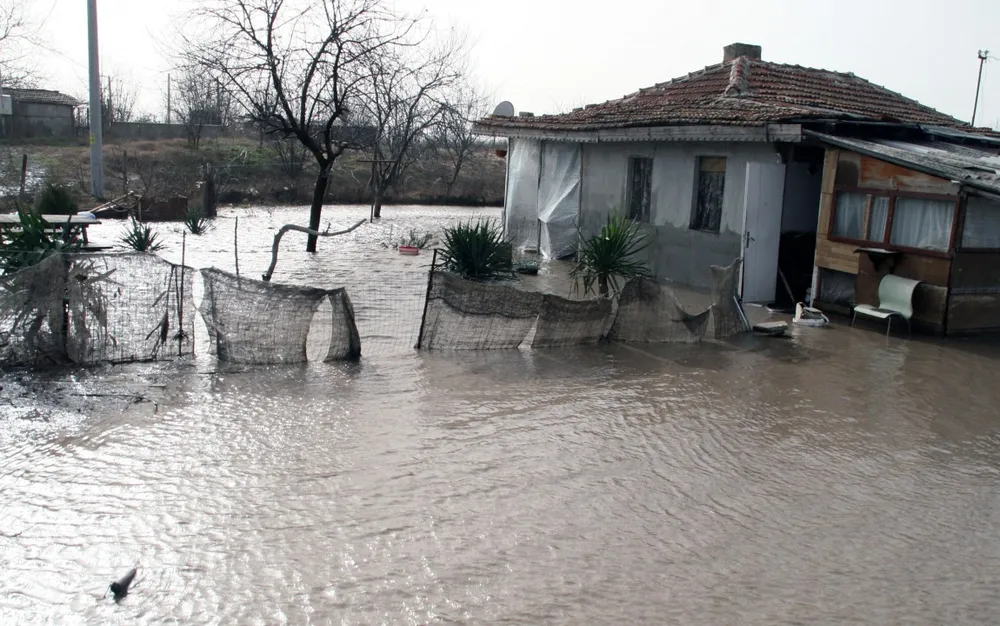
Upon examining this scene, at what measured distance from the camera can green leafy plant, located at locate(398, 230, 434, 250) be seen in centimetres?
1979

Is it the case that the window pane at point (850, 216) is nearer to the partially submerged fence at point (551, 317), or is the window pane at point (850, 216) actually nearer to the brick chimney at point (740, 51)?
the partially submerged fence at point (551, 317)

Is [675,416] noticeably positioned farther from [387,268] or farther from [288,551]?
[387,268]

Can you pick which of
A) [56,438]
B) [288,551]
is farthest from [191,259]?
[288,551]

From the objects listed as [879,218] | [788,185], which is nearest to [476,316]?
[879,218]

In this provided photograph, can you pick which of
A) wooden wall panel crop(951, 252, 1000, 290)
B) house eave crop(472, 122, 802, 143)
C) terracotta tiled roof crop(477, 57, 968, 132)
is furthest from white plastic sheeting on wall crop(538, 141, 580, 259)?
wooden wall panel crop(951, 252, 1000, 290)

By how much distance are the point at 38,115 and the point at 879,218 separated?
1550 inches

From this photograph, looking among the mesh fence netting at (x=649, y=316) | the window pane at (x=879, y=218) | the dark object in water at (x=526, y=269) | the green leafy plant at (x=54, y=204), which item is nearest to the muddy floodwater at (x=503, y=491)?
the mesh fence netting at (x=649, y=316)

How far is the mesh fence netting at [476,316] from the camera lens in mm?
9367

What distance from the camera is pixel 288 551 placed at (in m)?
5.03

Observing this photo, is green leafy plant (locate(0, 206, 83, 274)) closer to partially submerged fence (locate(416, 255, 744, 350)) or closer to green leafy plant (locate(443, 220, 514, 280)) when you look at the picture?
partially submerged fence (locate(416, 255, 744, 350))

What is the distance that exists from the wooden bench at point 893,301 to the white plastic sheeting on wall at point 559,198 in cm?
746

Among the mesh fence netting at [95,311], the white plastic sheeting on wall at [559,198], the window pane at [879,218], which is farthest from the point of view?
the white plastic sheeting on wall at [559,198]

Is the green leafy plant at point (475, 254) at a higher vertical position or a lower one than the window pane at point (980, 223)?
lower

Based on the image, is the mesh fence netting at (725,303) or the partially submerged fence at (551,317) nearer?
the partially submerged fence at (551,317)
